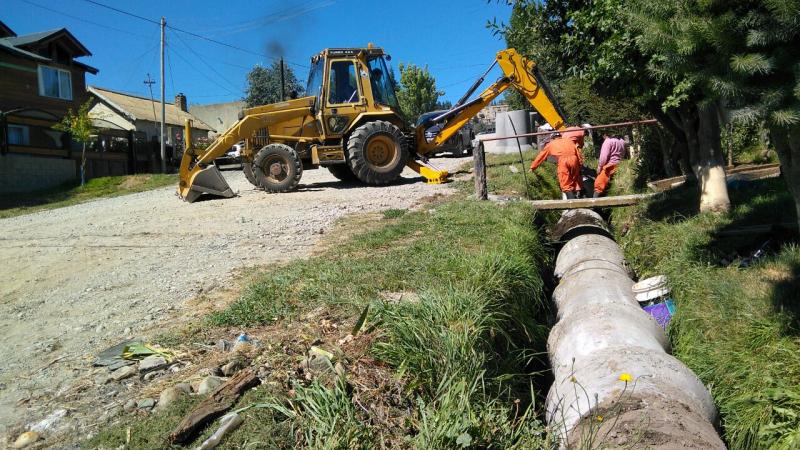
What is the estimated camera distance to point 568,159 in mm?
10773

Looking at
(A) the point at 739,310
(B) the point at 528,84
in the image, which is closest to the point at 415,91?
(B) the point at 528,84

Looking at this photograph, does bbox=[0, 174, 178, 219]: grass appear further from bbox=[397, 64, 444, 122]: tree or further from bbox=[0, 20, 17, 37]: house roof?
bbox=[397, 64, 444, 122]: tree

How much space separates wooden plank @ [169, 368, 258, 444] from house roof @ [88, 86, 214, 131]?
35345 mm

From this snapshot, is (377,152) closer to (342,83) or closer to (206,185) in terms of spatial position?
(342,83)

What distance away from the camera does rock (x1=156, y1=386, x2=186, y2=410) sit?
377 centimetres

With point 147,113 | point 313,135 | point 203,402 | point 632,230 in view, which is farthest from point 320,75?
point 147,113

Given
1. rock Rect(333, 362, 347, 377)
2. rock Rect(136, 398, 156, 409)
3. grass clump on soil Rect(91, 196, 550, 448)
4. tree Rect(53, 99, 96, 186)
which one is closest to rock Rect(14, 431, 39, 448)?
grass clump on soil Rect(91, 196, 550, 448)

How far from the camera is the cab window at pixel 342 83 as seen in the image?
14.3 meters

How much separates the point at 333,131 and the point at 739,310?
10.7m

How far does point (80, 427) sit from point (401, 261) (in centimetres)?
366

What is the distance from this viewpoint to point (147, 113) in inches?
1561

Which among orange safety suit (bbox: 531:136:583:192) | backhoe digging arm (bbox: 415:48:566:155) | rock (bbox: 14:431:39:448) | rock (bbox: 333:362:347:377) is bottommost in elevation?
rock (bbox: 14:431:39:448)

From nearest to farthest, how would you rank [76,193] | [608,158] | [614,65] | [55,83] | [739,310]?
[739,310] < [614,65] < [608,158] < [76,193] < [55,83]

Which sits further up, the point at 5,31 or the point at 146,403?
the point at 5,31
